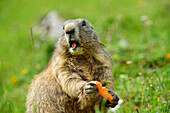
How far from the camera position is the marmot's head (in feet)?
10.7

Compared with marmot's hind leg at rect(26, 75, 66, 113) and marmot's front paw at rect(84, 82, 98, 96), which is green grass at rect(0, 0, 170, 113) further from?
marmot's front paw at rect(84, 82, 98, 96)

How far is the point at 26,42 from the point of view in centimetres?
1018

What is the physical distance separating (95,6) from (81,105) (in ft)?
30.7

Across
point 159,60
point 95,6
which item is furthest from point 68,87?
point 95,6

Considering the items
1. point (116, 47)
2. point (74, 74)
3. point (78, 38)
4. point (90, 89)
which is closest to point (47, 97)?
point (74, 74)

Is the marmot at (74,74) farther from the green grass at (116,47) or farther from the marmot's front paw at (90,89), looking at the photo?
the green grass at (116,47)

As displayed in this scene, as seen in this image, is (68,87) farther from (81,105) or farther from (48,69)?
(48,69)

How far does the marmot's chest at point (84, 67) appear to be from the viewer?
11.4 feet

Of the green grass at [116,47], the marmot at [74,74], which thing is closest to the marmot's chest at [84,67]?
the marmot at [74,74]

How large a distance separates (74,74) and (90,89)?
46 cm

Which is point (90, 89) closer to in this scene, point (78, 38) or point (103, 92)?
point (103, 92)

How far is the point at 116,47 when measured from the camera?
6.28 m

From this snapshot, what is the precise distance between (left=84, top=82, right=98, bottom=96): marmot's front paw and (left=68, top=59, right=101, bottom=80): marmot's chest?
0.37 meters

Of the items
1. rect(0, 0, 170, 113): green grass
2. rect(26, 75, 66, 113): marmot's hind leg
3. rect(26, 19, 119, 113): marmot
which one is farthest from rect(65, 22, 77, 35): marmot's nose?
rect(26, 75, 66, 113): marmot's hind leg
